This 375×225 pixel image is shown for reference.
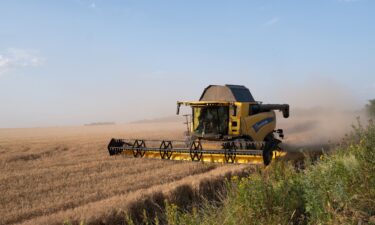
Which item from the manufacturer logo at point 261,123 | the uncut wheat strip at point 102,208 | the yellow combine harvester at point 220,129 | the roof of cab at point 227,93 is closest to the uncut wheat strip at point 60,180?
the yellow combine harvester at point 220,129

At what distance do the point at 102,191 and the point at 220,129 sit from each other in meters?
5.35

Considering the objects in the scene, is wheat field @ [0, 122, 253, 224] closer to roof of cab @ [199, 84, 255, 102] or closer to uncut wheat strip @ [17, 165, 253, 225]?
uncut wheat strip @ [17, 165, 253, 225]

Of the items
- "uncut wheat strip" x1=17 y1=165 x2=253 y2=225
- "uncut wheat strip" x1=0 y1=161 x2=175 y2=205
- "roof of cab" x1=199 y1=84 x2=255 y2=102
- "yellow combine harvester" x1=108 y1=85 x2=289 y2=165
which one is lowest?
"uncut wheat strip" x1=17 y1=165 x2=253 y2=225

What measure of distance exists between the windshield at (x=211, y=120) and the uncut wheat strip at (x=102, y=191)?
162 centimetres

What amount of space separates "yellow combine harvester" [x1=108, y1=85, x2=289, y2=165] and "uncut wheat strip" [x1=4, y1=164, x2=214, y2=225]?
647mm

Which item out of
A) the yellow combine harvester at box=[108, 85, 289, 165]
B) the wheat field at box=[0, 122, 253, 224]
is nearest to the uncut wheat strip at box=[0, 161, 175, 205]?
the wheat field at box=[0, 122, 253, 224]

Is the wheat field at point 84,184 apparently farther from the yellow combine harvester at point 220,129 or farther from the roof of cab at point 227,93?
the roof of cab at point 227,93

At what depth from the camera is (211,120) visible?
13.8 m

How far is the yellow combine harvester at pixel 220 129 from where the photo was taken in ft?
41.4

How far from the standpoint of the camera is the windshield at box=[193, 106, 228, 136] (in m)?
13.6

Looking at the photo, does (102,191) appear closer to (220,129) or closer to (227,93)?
(220,129)

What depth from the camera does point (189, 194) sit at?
935cm

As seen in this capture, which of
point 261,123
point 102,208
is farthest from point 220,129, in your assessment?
point 102,208

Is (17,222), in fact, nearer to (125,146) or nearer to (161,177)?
(161,177)
